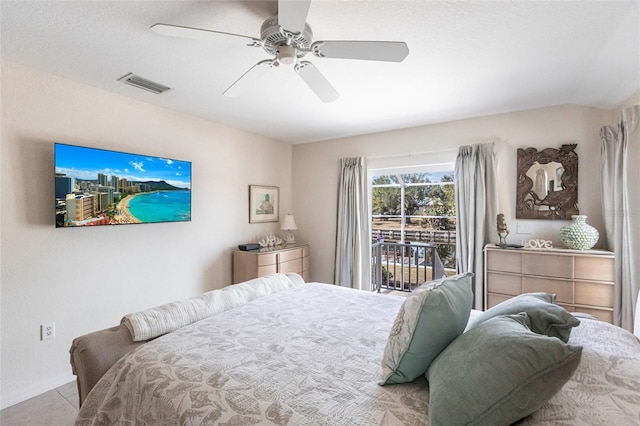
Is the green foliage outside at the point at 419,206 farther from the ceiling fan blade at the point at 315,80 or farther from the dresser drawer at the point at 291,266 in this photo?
the ceiling fan blade at the point at 315,80

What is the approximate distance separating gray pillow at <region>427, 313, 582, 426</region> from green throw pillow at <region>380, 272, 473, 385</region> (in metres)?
0.18

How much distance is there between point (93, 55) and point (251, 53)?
42.6 inches

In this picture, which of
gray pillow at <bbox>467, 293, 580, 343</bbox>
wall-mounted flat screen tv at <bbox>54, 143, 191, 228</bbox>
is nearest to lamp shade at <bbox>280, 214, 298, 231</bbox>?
wall-mounted flat screen tv at <bbox>54, 143, 191, 228</bbox>

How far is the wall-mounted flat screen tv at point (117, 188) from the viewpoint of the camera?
2.35 metres

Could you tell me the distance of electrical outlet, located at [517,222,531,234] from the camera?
10.5 feet

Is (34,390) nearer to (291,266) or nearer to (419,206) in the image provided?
(291,266)

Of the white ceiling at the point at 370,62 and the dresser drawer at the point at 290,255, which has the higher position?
the white ceiling at the point at 370,62

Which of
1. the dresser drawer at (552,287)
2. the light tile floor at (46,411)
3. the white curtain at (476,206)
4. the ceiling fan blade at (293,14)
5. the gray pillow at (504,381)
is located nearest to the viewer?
the gray pillow at (504,381)

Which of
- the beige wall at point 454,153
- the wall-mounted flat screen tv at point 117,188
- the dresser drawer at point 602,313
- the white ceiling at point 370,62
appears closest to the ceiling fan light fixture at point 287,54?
A: the white ceiling at point 370,62

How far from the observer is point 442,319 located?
45.4 inches

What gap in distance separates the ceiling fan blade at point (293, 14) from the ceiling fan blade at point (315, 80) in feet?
1.10

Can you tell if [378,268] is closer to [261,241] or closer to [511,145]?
[261,241]

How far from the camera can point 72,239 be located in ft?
8.17

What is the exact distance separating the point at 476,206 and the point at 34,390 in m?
4.29
